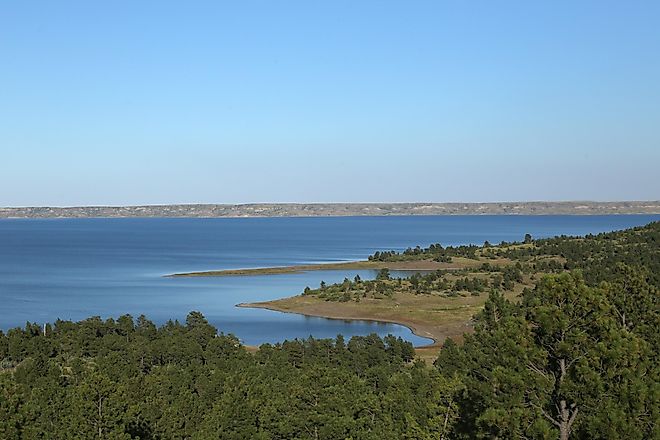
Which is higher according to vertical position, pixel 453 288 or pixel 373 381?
pixel 373 381

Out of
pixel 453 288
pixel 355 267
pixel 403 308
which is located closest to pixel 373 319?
pixel 403 308

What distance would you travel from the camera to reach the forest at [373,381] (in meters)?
17.5

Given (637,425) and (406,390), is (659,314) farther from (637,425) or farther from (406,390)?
(406,390)

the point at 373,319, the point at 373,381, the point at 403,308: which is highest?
the point at 373,381

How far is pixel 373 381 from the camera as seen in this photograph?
1473 inches

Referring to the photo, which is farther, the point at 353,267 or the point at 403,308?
the point at 353,267

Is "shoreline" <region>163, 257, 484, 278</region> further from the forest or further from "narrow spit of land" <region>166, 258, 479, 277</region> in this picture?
the forest

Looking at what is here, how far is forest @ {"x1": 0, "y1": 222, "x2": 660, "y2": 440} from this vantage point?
17484mm

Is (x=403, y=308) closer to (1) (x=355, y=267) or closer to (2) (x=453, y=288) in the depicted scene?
(2) (x=453, y=288)

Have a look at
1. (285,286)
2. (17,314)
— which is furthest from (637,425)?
(285,286)

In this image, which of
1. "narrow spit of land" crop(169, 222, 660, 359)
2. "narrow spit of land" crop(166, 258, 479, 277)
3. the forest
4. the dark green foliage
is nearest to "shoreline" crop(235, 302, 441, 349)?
"narrow spit of land" crop(169, 222, 660, 359)

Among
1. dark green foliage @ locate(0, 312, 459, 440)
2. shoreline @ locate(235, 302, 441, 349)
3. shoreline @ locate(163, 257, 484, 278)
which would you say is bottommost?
shoreline @ locate(235, 302, 441, 349)

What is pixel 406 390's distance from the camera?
32.5 meters

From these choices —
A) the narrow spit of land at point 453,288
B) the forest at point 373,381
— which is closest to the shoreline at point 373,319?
the narrow spit of land at point 453,288
